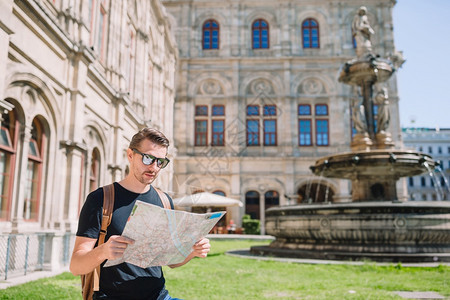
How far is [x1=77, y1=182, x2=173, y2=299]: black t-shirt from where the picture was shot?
219 centimetres

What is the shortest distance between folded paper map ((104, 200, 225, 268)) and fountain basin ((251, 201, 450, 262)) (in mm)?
7522

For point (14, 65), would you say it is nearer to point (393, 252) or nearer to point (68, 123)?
point (68, 123)

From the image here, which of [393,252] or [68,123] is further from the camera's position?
[68,123]

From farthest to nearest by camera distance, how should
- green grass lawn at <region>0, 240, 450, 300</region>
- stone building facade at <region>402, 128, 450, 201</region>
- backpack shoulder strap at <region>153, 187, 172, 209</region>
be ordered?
stone building facade at <region>402, 128, 450, 201</region>, green grass lawn at <region>0, 240, 450, 300</region>, backpack shoulder strap at <region>153, 187, 172, 209</region>

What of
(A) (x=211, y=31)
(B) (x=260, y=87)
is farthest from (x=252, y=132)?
(A) (x=211, y=31)

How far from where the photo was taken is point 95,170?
14617 mm

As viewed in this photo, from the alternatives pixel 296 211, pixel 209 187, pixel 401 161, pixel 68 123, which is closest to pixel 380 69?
pixel 401 161

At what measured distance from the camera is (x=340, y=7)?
31.0 meters

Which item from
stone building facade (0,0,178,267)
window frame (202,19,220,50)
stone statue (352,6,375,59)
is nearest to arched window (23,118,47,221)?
stone building facade (0,0,178,267)

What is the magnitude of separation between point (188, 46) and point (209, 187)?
440 inches

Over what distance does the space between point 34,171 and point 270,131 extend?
21.6 meters

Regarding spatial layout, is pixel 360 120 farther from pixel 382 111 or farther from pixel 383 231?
pixel 383 231

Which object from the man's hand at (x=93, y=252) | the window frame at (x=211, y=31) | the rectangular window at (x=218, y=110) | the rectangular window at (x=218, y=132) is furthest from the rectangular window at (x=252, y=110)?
the man's hand at (x=93, y=252)

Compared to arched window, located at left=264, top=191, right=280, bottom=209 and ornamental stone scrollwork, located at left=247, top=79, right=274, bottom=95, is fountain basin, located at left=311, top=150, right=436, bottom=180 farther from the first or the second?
ornamental stone scrollwork, located at left=247, top=79, right=274, bottom=95
